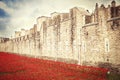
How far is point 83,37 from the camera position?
1955cm

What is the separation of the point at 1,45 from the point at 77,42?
62.8 meters

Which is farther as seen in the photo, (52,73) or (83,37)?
(83,37)

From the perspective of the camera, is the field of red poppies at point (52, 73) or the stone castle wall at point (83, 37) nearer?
the field of red poppies at point (52, 73)

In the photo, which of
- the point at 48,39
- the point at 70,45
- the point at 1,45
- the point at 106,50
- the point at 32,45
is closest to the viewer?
the point at 106,50

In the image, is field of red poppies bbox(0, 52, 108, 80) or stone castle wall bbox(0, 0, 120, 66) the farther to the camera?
stone castle wall bbox(0, 0, 120, 66)

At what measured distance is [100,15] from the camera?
54.8 ft

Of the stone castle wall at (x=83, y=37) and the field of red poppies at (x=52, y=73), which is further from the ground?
the stone castle wall at (x=83, y=37)

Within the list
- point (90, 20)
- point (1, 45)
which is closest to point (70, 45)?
point (90, 20)

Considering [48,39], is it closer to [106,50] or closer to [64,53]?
[64,53]

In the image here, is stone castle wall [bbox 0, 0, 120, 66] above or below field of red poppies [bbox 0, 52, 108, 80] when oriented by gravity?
above

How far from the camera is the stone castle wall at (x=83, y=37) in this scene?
1552cm

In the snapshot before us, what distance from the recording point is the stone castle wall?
15523mm

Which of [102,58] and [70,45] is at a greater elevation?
[70,45]

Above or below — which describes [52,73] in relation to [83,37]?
below
